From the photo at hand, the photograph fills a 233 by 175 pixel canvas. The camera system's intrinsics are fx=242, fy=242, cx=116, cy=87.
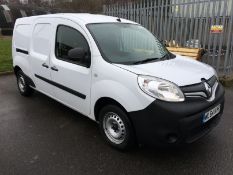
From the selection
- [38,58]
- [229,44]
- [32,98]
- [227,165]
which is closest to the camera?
[227,165]

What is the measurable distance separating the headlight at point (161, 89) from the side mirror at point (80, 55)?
0.91 metres

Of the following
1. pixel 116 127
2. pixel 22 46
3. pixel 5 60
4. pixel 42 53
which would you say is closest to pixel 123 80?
pixel 116 127

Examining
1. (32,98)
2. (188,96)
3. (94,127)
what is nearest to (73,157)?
(94,127)

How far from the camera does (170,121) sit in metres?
2.55

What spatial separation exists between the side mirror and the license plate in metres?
1.61

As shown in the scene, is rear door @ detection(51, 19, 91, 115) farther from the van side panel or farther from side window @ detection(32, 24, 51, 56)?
the van side panel

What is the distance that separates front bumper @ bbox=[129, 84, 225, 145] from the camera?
2.55m

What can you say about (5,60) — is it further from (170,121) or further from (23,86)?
(170,121)

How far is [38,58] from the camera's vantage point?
4262mm

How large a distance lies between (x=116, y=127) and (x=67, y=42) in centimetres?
154

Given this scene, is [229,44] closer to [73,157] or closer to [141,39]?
[141,39]

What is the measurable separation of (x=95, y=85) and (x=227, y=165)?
1.88 m

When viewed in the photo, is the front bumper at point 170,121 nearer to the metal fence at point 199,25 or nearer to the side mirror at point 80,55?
the side mirror at point 80,55

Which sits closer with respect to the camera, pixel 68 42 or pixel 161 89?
pixel 161 89
